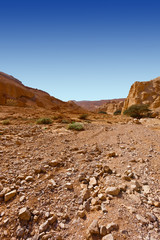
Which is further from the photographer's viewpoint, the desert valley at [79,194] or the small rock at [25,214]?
the small rock at [25,214]

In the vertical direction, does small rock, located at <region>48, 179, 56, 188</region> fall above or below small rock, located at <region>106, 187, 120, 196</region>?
below

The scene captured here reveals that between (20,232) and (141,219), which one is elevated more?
(141,219)

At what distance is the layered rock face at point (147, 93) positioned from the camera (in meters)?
20.0

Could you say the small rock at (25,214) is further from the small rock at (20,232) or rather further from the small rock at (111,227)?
Result: the small rock at (111,227)

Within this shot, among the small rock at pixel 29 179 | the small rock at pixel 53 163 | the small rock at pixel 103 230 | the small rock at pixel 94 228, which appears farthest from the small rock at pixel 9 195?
the small rock at pixel 103 230

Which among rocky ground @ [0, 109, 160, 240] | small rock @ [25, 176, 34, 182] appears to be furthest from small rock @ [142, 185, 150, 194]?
small rock @ [25, 176, 34, 182]

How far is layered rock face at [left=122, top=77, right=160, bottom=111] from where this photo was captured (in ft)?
65.8

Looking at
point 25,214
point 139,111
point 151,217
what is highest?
point 139,111

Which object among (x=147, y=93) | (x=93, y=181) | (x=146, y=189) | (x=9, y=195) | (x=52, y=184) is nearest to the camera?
(x=9, y=195)

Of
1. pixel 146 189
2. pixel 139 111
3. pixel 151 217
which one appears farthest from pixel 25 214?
pixel 139 111

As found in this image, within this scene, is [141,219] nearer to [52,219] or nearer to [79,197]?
[79,197]

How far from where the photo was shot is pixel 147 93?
2127cm

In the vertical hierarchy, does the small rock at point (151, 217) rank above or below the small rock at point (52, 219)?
above

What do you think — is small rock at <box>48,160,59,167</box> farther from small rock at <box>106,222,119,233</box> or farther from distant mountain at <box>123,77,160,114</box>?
distant mountain at <box>123,77,160,114</box>
